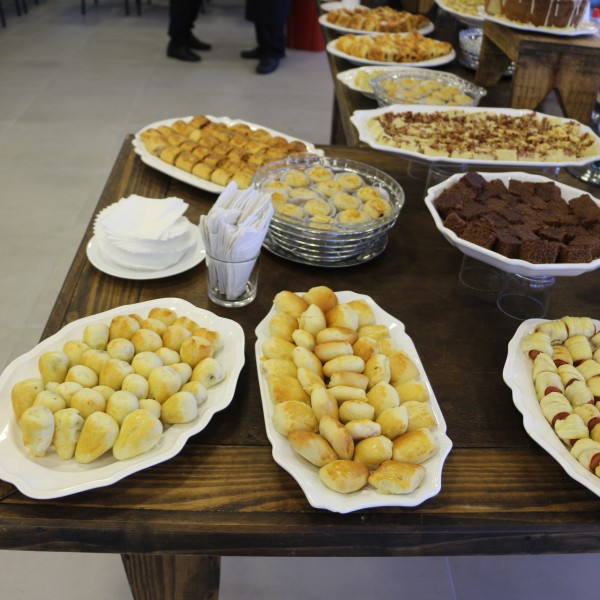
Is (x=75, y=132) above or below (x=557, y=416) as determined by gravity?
below

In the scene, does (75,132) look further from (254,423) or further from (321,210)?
(254,423)

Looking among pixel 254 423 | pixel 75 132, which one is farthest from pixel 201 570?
pixel 75 132

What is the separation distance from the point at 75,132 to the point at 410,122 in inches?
91.2

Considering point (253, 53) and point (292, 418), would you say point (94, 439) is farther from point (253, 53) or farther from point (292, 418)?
point (253, 53)

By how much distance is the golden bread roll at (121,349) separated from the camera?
2.61 ft

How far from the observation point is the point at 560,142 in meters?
1.37

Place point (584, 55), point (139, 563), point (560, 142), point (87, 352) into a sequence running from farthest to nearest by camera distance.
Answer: point (584, 55) < point (560, 142) < point (139, 563) < point (87, 352)

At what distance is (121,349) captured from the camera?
0.80 meters

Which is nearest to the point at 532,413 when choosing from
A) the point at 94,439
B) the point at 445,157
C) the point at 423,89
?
the point at 94,439

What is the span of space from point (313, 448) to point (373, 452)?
0.07 meters

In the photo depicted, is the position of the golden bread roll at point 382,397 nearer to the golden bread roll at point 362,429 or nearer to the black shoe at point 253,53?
the golden bread roll at point 362,429

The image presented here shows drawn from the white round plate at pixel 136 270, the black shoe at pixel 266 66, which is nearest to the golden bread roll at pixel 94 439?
the white round plate at pixel 136 270

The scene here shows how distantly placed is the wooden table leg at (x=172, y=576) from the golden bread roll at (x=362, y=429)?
12.8 inches

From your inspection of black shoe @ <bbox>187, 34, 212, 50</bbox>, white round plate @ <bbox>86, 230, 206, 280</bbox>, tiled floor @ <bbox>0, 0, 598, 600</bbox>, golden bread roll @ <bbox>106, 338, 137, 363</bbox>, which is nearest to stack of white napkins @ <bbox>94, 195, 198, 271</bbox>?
white round plate @ <bbox>86, 230, 206, 280</bbox>
